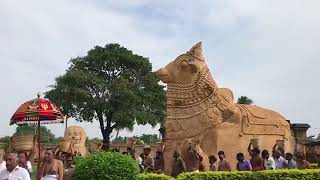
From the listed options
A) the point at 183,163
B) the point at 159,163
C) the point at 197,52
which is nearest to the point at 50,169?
the point at 183,163

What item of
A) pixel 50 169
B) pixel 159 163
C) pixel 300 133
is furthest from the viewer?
pixel 300 133

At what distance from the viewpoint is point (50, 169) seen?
8945mm

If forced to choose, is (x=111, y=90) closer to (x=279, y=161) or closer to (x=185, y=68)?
(x=185, y=68)

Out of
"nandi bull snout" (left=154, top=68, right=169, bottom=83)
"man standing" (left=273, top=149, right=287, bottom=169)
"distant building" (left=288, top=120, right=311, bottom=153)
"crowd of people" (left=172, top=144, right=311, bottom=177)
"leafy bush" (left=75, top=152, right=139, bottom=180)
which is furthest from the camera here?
"distant building" (left=288, top=120, right=311, bottom=153)

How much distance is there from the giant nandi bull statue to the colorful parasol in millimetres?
3490

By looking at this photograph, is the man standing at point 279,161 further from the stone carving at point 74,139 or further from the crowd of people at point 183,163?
the stone carving at point 74,139

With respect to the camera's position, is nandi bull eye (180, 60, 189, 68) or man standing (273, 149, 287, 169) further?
nandi bull eye (180, 60, 189, 68)

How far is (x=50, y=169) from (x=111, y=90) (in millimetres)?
26783

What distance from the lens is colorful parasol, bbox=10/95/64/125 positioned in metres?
15.4

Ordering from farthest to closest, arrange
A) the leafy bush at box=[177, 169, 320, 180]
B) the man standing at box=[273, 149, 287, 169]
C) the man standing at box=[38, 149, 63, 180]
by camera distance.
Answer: the man standing at box=[273, 149, 287, 169] < the leafy bush at box=[177, 169, 320, 180] < the man standing at box=[38, 149, 63, 180]

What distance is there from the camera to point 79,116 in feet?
121

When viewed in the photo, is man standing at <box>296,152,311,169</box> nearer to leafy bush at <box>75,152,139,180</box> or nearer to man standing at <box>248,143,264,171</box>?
man standing at <box>248,143,264,171</box>

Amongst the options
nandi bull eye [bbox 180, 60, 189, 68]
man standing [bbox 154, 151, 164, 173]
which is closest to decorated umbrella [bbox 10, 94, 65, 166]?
man standing [bbox 154, 151, 164, 173]

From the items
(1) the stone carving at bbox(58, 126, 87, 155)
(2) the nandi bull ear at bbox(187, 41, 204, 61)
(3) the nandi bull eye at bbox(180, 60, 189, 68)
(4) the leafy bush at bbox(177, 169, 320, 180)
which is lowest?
(4) the leafy bush at bbox(177, 169, 320, 180)
